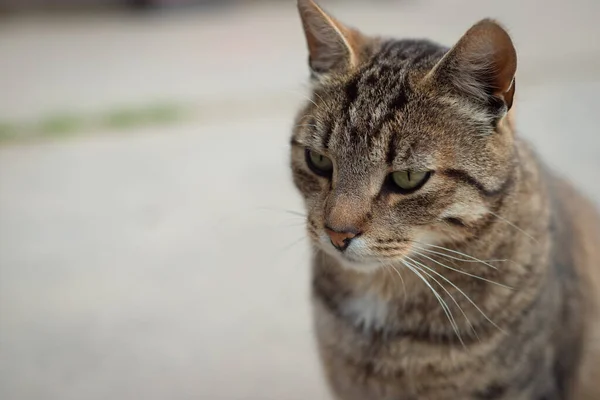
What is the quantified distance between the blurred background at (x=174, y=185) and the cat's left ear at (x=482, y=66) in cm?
10

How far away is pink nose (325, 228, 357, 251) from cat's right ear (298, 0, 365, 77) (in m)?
0.27

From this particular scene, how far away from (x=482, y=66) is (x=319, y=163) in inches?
11.2

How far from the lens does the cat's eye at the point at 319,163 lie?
3.40ft

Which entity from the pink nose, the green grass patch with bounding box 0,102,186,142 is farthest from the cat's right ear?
the green grass patch with bounding box 0,102,186,142

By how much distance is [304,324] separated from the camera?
162 cm

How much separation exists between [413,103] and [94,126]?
5.77 feet

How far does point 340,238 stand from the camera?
97 centimetres

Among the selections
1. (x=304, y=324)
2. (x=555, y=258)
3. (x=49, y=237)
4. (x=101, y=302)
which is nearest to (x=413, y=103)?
(x=555, y=258)

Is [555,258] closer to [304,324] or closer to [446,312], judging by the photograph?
[446,312]

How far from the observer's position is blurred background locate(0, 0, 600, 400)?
1.52 meters

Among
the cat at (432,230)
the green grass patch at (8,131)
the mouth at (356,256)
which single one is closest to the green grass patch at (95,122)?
the green grass patch at (8,131)

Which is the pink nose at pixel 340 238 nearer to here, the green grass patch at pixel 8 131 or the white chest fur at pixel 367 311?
the white chest fur at pixel 367 311

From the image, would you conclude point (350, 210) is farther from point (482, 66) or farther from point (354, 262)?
point (482, 66)

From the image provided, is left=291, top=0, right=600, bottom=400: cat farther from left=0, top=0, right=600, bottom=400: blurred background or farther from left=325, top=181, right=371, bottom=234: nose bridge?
left=0, top=0, right=600, bottom=400: blurred background
